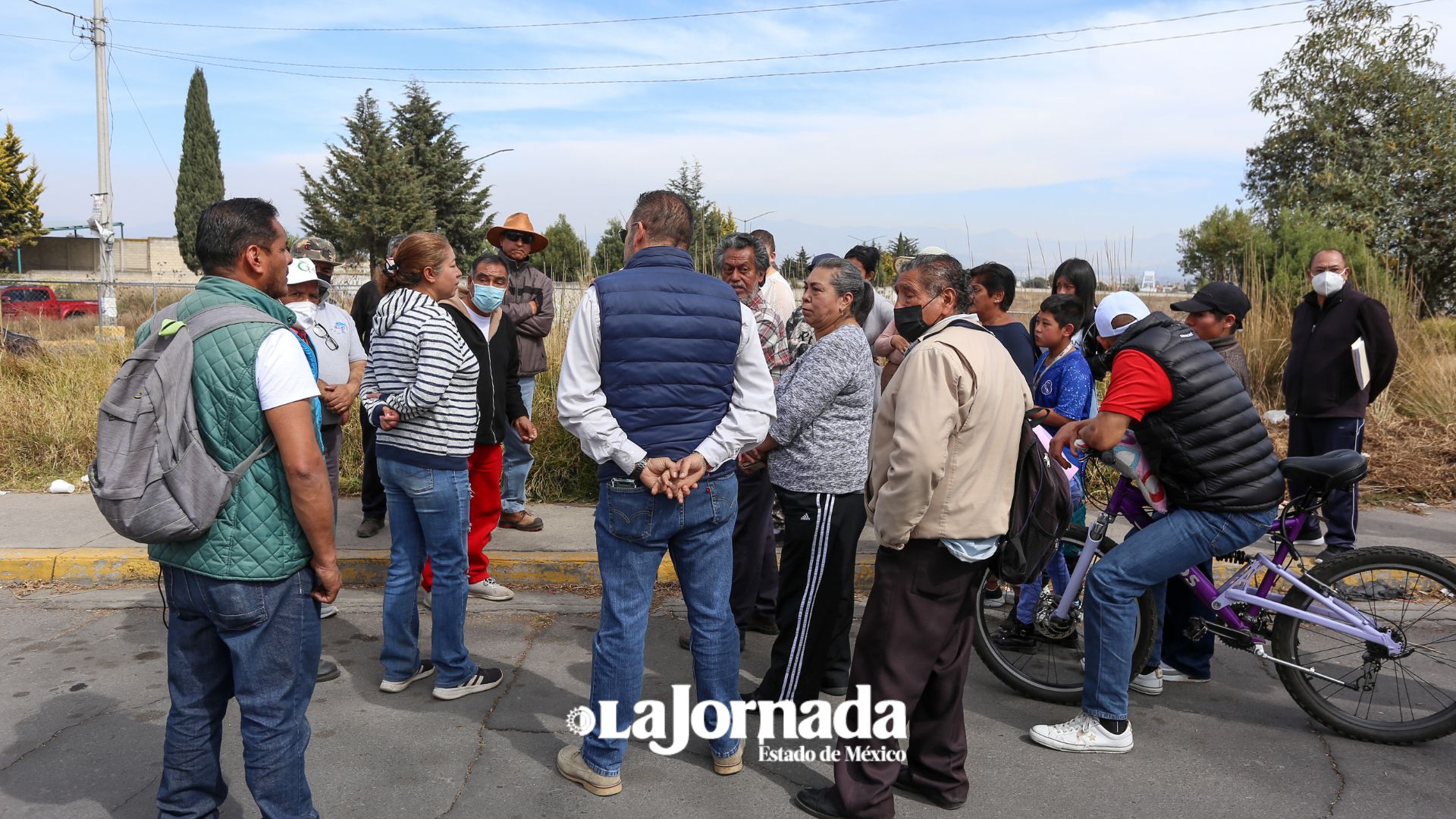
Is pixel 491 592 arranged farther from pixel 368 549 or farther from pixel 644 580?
pixel 644 580

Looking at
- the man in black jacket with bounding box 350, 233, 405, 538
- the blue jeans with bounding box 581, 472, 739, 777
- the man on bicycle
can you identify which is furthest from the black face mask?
the man in black jacket with bounding box 350, 233, 405, 538

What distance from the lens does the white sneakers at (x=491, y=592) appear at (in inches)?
221

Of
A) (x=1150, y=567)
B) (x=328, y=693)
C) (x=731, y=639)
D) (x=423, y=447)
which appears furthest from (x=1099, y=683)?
(x=328, y=693)

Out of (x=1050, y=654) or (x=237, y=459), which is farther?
(x=1050, y=654)

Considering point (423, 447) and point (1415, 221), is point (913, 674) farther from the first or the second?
point (1415, 221)

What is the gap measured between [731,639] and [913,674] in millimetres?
678

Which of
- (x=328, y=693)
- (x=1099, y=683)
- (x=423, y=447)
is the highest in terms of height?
(x=423, y=447)

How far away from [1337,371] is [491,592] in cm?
535

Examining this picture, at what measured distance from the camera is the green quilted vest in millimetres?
2621

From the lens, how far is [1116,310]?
4.15 m

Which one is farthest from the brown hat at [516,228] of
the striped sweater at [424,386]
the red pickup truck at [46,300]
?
the red pickup truck at [46,300]

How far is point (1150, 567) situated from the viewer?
→ 368cm

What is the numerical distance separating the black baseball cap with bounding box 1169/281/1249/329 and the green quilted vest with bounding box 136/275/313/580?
3792mm

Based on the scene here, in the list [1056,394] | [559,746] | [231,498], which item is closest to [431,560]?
[559,746]
